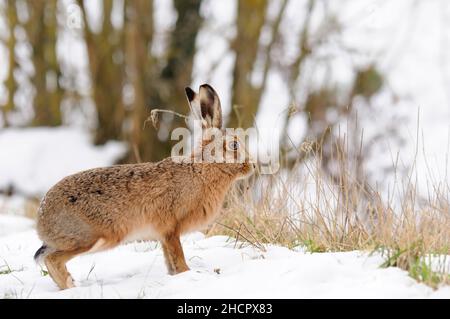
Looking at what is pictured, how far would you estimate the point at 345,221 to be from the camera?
4.72 m

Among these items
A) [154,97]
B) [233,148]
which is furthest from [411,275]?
[154,97]

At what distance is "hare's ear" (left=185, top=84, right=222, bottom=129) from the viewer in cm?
480

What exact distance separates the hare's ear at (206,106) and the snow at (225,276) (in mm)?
866

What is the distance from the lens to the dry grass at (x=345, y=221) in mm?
3831

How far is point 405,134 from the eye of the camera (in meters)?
11.1

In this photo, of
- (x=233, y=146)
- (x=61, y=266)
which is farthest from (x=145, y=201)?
(x=233, y=146)

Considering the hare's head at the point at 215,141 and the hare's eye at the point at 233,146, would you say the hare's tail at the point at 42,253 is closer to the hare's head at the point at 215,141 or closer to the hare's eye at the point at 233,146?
the hare's head at the point at 215,141

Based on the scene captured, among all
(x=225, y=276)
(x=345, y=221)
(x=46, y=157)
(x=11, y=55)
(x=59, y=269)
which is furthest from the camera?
(x=11, y=55)

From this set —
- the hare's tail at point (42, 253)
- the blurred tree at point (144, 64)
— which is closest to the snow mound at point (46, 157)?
the blurred tree at point (144, 64)

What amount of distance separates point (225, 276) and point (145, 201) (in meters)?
0.81

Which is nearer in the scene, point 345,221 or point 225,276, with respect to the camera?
point 225,276

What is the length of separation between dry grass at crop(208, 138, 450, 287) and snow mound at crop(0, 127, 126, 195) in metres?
7.61

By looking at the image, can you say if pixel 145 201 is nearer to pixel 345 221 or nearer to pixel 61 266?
pixel 61 266

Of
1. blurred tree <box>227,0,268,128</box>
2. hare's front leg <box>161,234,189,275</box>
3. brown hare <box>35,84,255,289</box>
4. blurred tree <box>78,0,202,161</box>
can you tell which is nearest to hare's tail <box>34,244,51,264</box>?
brown hare <box>35,84,255,289</box>
